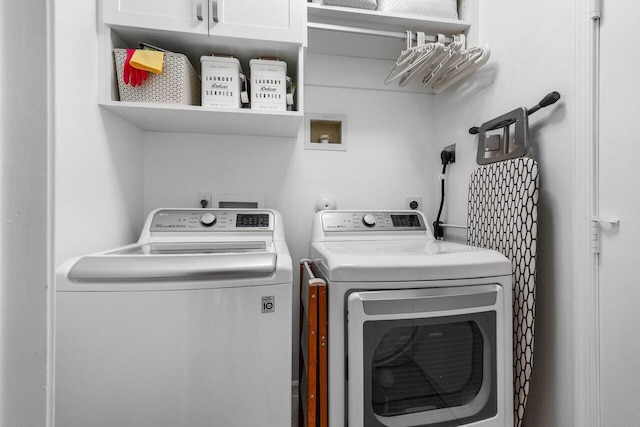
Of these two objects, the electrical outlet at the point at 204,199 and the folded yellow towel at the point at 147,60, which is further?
the electrical outlet at the point at 204,199

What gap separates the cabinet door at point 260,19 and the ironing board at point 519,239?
1067mm

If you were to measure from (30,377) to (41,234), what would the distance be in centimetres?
17

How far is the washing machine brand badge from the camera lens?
2.89ft

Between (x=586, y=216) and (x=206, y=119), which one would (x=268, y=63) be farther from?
(x=586, y=216)

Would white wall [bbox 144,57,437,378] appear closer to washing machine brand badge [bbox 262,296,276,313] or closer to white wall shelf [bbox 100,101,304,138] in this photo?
white wall shelf [bbox 100,101,304,138]

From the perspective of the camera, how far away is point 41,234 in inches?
14.0

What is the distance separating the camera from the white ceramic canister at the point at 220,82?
1.31 meters

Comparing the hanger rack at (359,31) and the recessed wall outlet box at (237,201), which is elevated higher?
the hanger rack at (359,31)

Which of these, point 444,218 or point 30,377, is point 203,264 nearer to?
point 30,377

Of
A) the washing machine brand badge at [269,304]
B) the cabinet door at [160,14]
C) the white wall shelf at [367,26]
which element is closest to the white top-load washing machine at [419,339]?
the washing machine brand badge at [269,304]

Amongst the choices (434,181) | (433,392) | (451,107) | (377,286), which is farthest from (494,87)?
(433,392)

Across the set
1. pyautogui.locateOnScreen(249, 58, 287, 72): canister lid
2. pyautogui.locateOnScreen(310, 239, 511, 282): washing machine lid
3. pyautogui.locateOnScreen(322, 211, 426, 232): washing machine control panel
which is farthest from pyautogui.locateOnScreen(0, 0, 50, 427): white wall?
pyautogui.locateOnScreen(322, 211, 426, 232): washing machine control panel

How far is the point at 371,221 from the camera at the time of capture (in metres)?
1.65

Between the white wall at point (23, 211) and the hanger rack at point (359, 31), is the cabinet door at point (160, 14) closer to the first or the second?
the hanger rack at point (359, 31)
